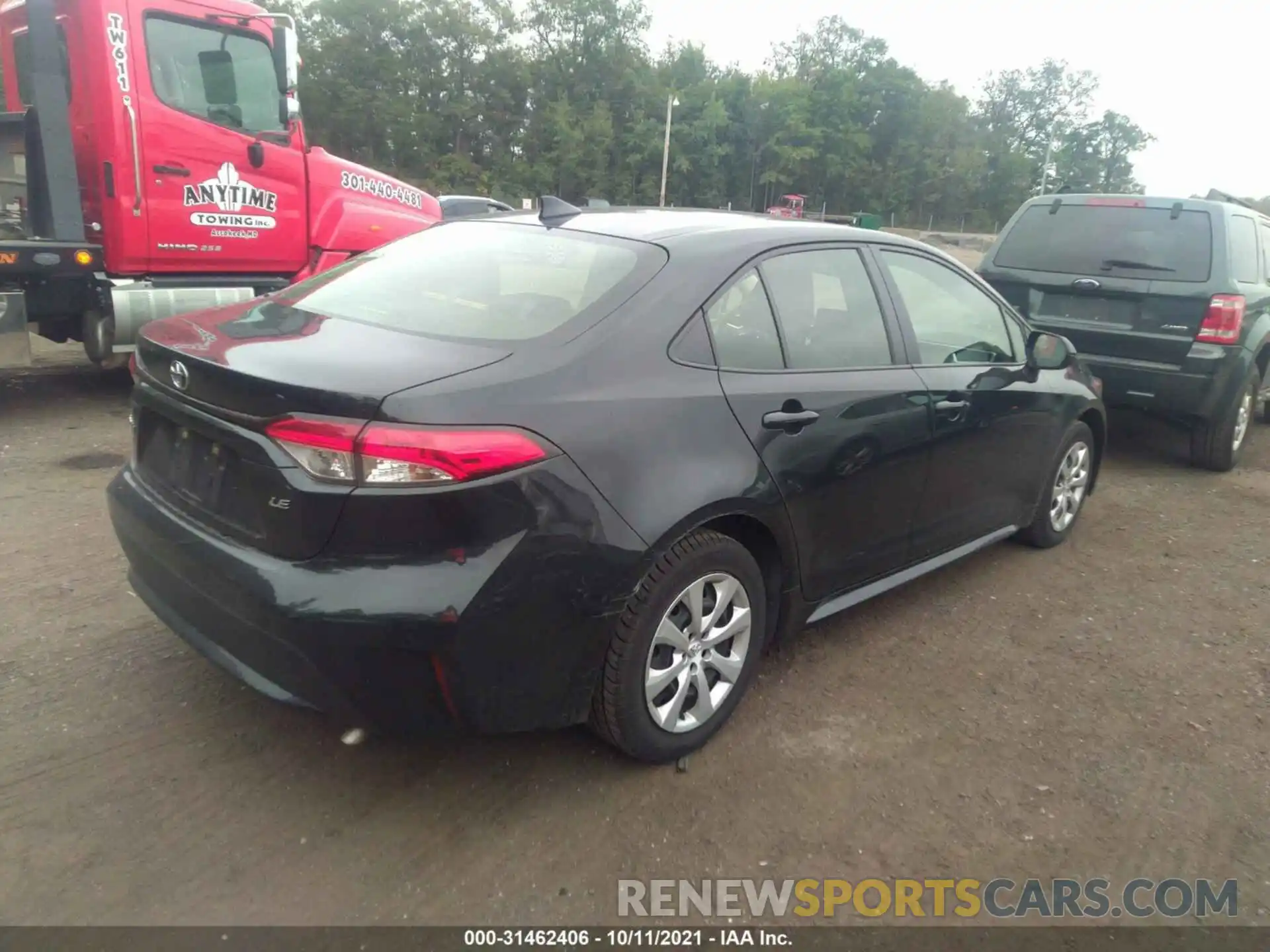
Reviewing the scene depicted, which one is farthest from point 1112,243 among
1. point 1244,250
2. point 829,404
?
point 829,404

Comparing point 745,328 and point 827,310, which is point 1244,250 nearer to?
point 827,310

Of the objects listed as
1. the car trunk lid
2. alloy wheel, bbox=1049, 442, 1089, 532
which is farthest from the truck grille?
alloy wheel, bbox=1049, 442, 1089, 532

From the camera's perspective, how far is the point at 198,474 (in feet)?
8.64

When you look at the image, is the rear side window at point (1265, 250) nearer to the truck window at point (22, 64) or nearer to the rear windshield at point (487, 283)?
the rear windshield at point (487, 283)

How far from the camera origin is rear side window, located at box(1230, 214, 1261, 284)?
6219 millimetres

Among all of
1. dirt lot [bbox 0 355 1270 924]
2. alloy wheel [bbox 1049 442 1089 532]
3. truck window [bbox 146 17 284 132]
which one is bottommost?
dirt lot [bbox 0 355 1270 924]

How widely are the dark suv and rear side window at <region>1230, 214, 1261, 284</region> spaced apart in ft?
0.04

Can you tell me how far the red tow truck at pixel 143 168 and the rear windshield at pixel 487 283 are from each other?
3.84m

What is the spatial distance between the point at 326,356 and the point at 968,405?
98.4 inches

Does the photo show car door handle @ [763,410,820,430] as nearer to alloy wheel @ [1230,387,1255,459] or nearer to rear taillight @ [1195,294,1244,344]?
rear taillight @ [1195,294,1244,344]

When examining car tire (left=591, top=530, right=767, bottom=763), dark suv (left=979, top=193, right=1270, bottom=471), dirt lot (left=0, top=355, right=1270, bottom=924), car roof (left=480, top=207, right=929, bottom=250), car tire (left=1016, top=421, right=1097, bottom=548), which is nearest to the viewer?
dirt lot (left=0, top=355, right=1270, bottom=924)

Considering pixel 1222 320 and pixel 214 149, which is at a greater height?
pixel 214 149

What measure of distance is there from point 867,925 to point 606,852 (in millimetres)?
671

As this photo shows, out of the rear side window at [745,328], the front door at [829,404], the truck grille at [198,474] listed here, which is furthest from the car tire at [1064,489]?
the truck grille at [198,474]
